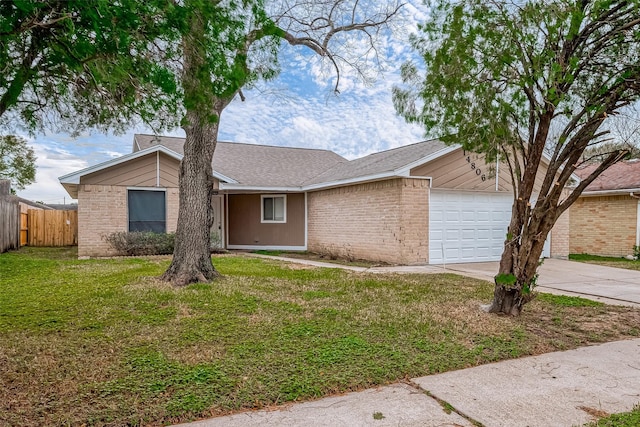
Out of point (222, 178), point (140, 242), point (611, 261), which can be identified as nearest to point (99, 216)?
point (140, 242)

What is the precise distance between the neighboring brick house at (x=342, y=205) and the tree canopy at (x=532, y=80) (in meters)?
5.37

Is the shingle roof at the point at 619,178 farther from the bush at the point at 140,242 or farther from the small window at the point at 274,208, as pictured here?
the bush at the point at 140,242

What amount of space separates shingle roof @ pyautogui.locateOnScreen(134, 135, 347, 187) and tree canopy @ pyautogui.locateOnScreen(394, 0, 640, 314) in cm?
1034

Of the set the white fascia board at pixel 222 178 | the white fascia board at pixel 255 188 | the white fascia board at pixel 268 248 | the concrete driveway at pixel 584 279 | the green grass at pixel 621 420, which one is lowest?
the green grass at pixel 621 420

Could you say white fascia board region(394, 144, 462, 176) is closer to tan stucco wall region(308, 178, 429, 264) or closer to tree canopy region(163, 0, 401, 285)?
tan stucco wall region(308, 178, 429, 264)

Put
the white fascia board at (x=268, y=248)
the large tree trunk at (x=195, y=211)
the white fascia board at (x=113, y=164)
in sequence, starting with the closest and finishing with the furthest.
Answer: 1. the large tree trunk at (x=195, y=211)
2. the white fascia board at (x=113, y=164)
3. the white fascia board at (x=268, y=248)

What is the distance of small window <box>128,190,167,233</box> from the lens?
13.8m

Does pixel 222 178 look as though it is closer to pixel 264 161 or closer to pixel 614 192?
pixel 264 161

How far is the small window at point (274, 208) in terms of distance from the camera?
16672 mm

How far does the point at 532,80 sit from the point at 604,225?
44.0 feet

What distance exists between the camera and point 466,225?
12.6 m

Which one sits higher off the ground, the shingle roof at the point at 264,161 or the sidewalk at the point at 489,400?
the shingle roof at the point at 264,161

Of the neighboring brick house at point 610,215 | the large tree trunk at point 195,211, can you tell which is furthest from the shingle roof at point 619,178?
the large tree trunk at point 195,211

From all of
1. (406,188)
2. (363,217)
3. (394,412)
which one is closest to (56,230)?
(363,217)
